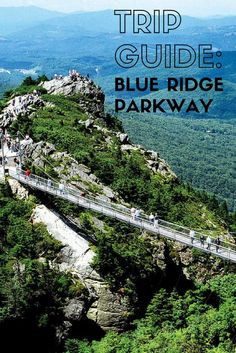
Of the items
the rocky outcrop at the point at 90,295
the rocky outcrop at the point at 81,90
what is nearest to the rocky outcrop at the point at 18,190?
the rocky outcrop at the point at 90,295

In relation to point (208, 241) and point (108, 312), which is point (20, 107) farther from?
point (208, 241)

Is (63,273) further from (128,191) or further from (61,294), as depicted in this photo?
(128,191)

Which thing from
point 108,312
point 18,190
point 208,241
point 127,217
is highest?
point 18,190

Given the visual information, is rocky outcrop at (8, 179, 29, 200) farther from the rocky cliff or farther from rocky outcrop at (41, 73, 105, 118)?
rocky outcrop at (41, 73, 105, 118)

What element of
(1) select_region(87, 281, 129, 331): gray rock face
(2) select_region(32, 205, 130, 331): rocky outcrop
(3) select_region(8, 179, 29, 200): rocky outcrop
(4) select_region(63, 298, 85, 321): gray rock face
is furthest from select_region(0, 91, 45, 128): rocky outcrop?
(4) select_region(63, 298, 85, 321): gray rock face

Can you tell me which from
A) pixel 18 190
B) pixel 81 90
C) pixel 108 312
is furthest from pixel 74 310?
pixel 81 90

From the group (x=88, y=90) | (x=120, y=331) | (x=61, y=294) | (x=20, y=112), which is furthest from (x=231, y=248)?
(x=88, y=90)

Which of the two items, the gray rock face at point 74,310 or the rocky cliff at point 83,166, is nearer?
the gray rock face at point 74,310

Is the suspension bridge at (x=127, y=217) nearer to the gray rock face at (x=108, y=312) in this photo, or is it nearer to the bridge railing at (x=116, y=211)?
the bridge railing at (x=116, y=211)
